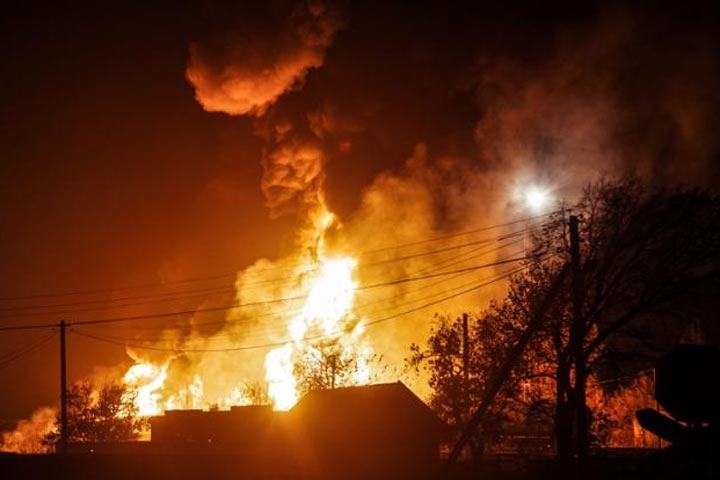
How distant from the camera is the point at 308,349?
2881 inches

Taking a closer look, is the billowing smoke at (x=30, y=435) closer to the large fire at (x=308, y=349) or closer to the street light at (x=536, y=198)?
the large fire at (x=308, y=349)

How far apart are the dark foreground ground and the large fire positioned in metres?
25.4

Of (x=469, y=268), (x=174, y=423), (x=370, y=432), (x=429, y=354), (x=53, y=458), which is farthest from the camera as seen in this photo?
(x=469, y=268)

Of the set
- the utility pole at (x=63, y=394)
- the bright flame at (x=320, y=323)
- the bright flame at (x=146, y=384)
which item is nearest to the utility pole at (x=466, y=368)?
the utility pole at (x=63, y=394)

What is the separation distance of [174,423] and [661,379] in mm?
60186

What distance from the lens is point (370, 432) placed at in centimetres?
3956

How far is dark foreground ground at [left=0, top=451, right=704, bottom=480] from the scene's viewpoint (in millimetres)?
31859

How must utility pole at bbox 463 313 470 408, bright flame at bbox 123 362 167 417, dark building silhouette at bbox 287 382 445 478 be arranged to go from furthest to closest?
1. bright flame at bbox 123 362 167 417
2. utility pole at bbox 463 313 470 408
3. dark building silhouette at bbox 287 382 445 478

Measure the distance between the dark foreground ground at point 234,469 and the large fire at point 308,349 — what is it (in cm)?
2541

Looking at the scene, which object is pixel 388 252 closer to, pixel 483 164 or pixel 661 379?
pixel 483 164

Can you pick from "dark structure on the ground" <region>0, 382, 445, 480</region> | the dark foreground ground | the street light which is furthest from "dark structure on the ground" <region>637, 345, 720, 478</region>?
the street light

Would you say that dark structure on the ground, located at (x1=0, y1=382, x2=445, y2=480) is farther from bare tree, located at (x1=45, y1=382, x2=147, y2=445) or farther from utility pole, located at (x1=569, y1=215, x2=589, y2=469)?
bare tree, located at (x1=45, y1=382, x2=147, y2=445)

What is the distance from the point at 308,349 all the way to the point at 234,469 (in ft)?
135

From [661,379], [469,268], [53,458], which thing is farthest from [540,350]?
[469,268]
